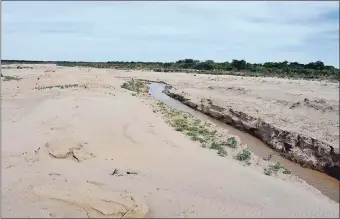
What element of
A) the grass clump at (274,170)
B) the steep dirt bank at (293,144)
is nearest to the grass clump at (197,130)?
the grass clump at (274,170)

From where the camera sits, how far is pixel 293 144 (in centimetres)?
1200

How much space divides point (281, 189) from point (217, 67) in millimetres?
62968

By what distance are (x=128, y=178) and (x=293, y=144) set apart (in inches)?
232

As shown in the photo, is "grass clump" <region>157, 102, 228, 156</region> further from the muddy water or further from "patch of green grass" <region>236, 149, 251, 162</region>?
the muddy water

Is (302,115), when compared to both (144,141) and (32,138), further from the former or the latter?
(32,138)

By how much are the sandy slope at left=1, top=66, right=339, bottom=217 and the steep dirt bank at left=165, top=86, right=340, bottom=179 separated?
77.0 inches

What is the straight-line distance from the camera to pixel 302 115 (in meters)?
15.0

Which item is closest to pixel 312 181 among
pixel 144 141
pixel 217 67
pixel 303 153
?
pixel 303 153

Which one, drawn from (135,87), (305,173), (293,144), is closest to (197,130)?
(293,144)

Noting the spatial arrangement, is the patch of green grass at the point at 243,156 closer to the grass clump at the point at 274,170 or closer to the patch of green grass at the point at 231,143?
the grass clump at the point at 274,170

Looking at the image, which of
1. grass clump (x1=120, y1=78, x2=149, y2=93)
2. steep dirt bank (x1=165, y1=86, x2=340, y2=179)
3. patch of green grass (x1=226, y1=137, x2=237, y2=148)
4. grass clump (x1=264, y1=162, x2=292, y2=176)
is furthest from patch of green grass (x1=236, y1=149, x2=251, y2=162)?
grass clump (x1=120, y1=78, x2=149, y2=93)

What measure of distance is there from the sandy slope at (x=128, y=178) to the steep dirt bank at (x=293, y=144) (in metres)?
1.96

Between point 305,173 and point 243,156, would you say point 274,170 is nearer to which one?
point 243,156

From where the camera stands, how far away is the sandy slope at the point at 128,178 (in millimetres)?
6477
